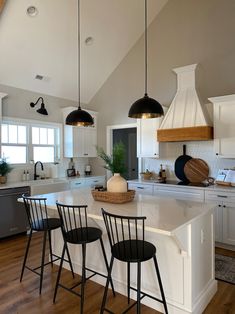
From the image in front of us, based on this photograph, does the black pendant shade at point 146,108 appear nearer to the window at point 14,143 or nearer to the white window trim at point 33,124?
the white window trim at point 33,124

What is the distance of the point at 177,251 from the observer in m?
2.15

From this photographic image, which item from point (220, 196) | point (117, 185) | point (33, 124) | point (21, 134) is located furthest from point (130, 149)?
point (117, 185)

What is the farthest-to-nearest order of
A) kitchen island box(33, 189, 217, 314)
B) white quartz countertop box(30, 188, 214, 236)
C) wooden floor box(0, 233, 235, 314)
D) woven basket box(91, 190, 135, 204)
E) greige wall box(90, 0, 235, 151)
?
greige wall box(90, 0, 235, 151) < woven basket box(91, 190, 135, 204) < wooden floor box(0, 233, 235, 314) < kitchen island box(33, 189, 217, 314) < white quartz countertop box(30, 188, 214, 236)

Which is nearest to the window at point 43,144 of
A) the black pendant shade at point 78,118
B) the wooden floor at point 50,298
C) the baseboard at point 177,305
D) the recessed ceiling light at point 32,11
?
the recessed ceiling light at point 32,11

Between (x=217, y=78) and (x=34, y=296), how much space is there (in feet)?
14.5

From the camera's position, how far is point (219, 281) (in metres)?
2.76

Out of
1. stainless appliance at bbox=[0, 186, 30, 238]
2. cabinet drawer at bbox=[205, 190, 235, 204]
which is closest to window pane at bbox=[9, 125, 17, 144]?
stainless appliance at bbox=[0, 186, 30, 238]

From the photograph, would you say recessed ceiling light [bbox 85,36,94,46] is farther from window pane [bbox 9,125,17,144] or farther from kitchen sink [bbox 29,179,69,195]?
kitchen sink [bbox 29,179,69,195]

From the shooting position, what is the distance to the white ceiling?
4059mm

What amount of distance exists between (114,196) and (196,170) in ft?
8.41

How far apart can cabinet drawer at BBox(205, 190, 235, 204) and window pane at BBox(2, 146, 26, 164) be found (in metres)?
3.73

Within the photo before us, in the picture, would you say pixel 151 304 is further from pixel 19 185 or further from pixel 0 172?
pixel 0 172

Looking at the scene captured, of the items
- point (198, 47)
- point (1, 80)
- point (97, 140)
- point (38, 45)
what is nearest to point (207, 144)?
point (198, 47)

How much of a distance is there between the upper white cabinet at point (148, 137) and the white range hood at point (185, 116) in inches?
8.0
